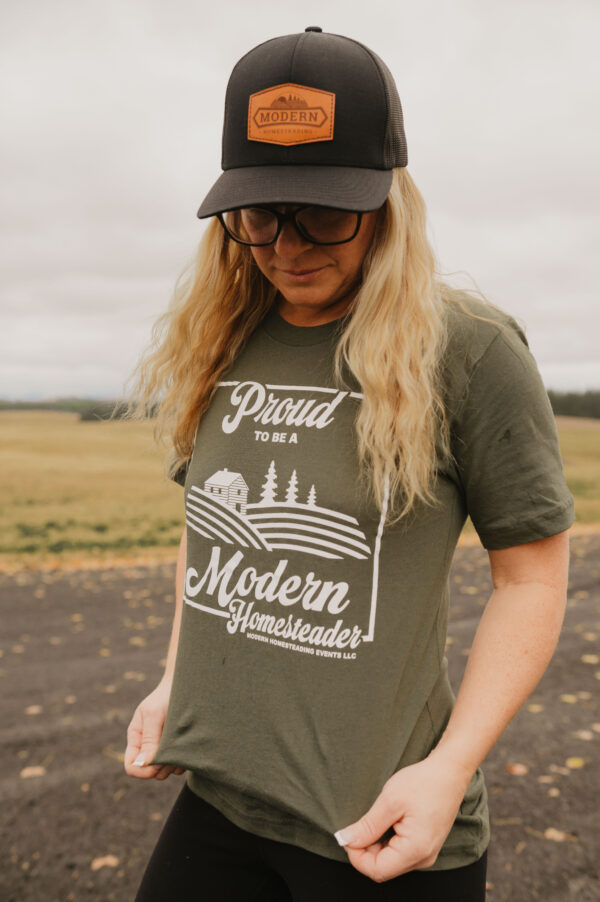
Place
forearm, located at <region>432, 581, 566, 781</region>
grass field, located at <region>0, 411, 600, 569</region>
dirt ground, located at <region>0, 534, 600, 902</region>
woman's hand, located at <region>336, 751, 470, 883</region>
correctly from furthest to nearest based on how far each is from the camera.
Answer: grass field, located at <region>0, 411, 600, 569</region> < dirt ground, located at <region>0, 534, 600, 902</region> < forearm, located at <region>432, 581, 566, 781</region> < woman's hand, located at <region>336, 751, 470, 883</region>

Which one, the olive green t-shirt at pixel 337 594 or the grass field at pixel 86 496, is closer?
the olive green t-shirt at pixel 337 594

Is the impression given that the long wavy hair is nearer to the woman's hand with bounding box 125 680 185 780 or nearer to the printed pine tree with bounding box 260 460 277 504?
the printed pine tree with bounding box 260 460 277 504

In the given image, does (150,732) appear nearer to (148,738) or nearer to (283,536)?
(148,738)

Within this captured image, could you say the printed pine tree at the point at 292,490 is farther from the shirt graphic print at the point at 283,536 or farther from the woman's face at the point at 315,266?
the woman's face at the point at 315,266

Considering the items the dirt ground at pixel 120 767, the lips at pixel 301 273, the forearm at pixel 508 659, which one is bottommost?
the dirt ground at pixel 120 767

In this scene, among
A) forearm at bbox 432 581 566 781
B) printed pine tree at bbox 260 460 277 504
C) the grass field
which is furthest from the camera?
the grass field

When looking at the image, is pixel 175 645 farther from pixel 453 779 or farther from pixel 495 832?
pixel 495 832

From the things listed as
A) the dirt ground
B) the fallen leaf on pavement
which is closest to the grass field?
the dirt ground

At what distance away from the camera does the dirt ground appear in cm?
325

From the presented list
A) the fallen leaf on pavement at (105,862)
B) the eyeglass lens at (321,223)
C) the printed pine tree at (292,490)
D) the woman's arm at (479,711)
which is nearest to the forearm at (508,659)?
the woman's arm at (479,711)

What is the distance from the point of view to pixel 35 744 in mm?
4449

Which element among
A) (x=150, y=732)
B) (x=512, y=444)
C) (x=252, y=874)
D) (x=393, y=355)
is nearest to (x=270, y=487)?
(x=393, y=355)

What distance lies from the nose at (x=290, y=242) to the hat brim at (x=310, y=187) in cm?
7

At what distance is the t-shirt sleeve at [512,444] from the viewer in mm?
1303
